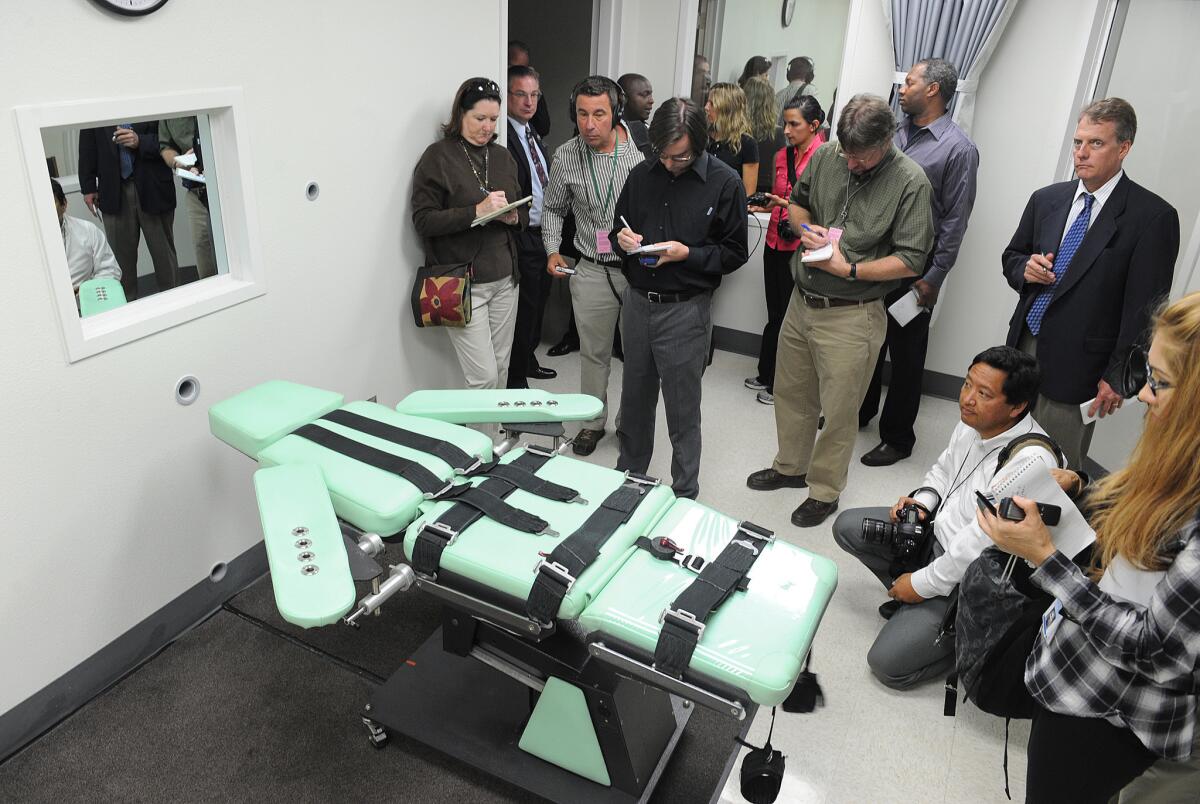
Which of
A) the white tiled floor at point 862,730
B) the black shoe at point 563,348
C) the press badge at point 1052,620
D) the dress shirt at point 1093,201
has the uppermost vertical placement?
the dress shirt at point 1093,201

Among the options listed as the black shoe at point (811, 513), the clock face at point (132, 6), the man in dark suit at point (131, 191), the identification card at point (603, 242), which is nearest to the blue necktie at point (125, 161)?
the man in dark suit at point (131, 191)

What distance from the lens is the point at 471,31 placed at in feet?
11.7

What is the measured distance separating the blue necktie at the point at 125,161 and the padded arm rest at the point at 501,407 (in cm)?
219

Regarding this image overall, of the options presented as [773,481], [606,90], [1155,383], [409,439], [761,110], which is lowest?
[773,481]

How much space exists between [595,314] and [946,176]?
164cm

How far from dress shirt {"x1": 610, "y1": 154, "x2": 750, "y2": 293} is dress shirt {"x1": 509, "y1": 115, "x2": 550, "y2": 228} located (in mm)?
888

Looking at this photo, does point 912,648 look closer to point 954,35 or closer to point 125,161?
point 954,35

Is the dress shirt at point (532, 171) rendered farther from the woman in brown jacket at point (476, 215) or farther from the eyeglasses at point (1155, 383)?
the eyeglasses at point (1155, 383)

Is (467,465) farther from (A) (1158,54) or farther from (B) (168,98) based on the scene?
(A) (1158,54)

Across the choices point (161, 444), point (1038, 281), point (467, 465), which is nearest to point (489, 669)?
point (467, 465)

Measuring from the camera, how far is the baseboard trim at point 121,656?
238 centimetres

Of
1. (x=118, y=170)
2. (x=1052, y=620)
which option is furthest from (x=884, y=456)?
(x=118, y=170)

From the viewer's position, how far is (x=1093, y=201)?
303cm

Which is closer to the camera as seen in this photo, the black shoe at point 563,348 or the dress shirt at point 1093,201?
the dress shirt at point 1093,201
